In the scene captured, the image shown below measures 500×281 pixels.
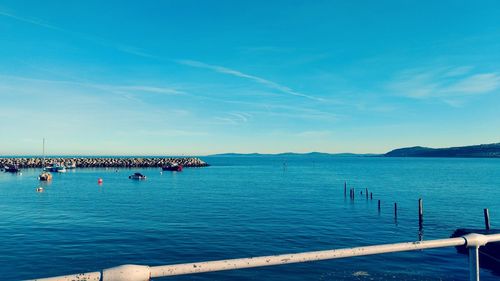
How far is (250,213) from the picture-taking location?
47.4 meters

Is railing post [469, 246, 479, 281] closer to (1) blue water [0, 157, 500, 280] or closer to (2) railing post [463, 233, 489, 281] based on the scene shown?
(2) railing post [463, 233, 489, 281]

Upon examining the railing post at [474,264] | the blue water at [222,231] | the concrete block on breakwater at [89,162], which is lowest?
the blue water at [222,231]

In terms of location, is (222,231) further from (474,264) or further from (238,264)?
(238,264)

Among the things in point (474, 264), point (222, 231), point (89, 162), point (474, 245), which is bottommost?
point (222, 231)

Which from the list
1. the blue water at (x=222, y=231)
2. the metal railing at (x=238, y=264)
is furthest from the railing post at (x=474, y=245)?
the blue water at (x=222, y=231)

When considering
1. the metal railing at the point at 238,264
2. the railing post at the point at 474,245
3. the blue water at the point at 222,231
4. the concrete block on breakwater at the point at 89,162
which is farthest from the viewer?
the concrete block on breakwater at the point at 89,162

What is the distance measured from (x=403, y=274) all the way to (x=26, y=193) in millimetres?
69799

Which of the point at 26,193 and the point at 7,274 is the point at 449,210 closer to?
the point at 7,274

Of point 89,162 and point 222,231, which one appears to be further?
point 89,162

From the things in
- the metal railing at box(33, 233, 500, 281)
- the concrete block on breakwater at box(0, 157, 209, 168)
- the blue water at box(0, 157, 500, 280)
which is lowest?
the blue water at box(0, 157, 500, 280)

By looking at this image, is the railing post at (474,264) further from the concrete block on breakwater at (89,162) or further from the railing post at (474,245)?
the concrete block on breakwater at (89,162)

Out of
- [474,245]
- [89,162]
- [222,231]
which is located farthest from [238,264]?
[89,162]

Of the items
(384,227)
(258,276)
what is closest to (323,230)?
(384,227)

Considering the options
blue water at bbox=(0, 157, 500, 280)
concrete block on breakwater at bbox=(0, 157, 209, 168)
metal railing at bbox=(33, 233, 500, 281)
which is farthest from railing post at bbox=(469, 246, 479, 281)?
concrete block on breakwater at bbox=(0, 157, 209, 168)
